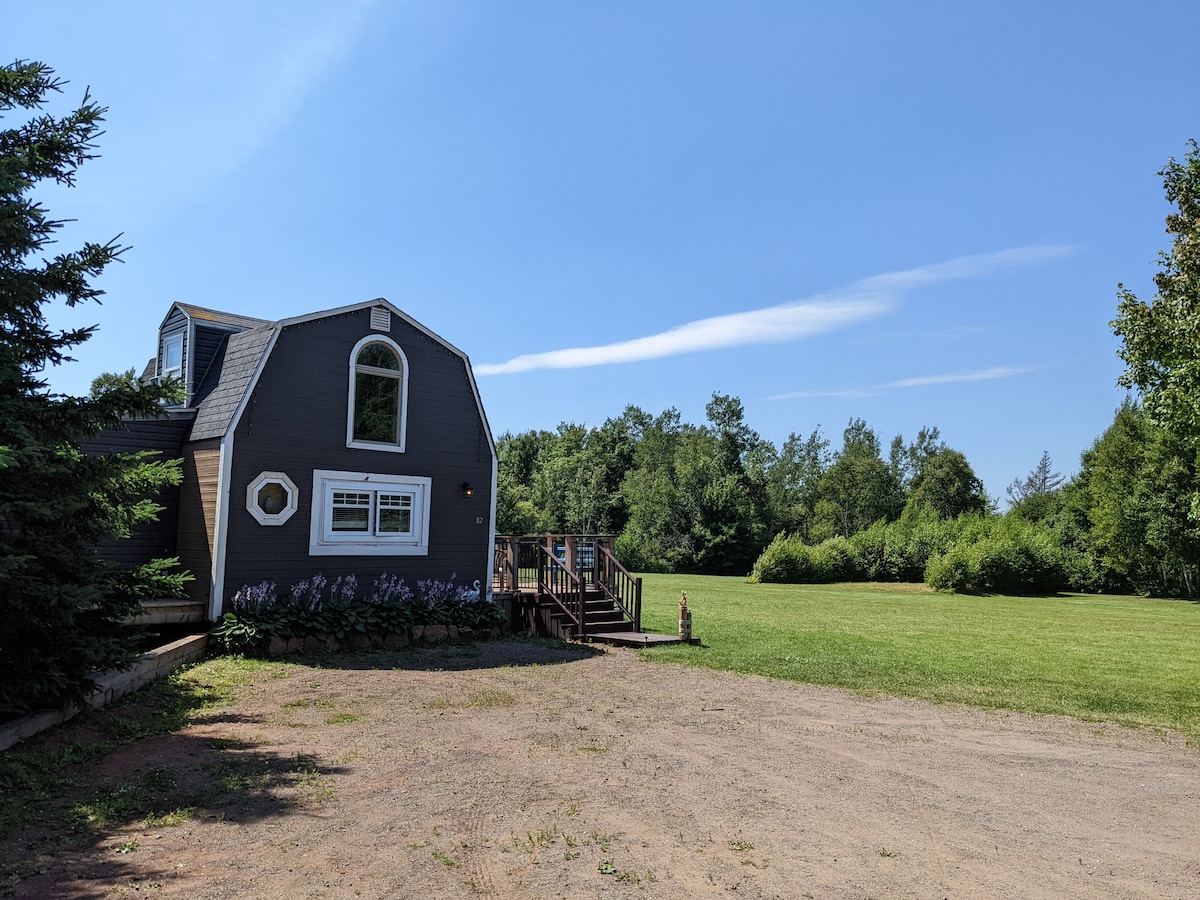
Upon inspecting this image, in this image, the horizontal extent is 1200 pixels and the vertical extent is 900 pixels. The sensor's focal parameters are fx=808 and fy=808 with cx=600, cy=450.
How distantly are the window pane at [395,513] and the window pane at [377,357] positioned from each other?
2.18m

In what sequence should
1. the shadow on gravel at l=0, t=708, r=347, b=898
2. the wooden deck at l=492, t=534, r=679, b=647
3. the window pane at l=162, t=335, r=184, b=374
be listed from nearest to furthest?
the shadow on gravel at l=0, t=708, r=347, b=898 < the window pane at l=162, t=335, r=184, b=374 < the wooden deck at l=492, t=534, r=679, b=647

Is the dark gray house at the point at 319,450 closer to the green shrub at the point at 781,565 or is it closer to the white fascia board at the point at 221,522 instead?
the white fascia board at the point at 221,522

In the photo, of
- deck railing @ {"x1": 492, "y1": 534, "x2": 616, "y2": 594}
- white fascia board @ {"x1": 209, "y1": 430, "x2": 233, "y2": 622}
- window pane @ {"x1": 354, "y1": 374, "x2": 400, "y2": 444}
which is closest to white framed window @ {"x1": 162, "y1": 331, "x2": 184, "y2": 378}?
white fascia board @ {"x1": 209, "y1": 430, "x2": 233, "y2": 622}

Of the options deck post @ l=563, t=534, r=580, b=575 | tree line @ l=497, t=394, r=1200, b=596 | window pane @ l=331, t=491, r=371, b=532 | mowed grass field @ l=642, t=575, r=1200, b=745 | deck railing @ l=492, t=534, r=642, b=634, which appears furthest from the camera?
tree line @ l=497, t=394, r=1200, b=596

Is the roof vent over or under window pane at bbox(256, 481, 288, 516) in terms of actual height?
over

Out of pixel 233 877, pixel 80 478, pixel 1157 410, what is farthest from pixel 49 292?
pixel 1157 410

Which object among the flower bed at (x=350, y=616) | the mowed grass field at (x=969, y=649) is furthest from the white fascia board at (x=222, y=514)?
the mowed grass field at (x=969, y=649)

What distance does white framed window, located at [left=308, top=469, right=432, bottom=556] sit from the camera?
1273 cm

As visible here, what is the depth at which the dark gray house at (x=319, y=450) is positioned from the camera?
39.1ft

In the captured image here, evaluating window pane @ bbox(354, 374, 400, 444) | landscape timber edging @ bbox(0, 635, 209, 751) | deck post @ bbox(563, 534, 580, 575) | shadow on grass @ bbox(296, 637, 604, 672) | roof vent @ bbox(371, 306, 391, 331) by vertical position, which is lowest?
shadow on grass @ bbox(296, 637, 604, 672)

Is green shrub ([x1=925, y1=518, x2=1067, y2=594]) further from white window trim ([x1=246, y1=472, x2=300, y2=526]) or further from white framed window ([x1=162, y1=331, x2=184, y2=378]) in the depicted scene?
white framed window ([x1=162, y1=331, x2=184, y2=378])

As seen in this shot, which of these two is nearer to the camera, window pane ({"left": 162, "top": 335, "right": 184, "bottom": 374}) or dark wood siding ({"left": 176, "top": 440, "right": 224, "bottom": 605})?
dark wood siding ({"left": 176, "top": 440, "right": 224, "bottom": 605})

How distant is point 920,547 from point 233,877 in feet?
116

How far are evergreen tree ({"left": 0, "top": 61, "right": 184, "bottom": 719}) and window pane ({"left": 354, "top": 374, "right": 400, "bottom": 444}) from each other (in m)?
6.23
